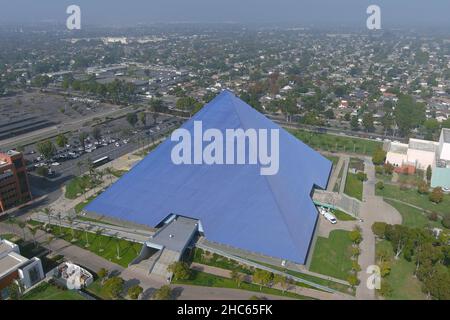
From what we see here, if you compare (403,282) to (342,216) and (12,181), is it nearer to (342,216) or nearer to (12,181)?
A: (342,216)

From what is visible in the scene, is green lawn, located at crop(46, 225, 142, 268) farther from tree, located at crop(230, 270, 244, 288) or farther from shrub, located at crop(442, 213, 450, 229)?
shrub, located at crop(442, 213, 450, 229)

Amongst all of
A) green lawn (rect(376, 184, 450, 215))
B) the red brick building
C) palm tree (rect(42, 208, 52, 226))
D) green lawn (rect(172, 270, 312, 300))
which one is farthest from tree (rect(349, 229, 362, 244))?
the red brick building

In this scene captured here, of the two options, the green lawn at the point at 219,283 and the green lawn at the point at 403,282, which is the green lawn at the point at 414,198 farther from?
the green lawn at the point at 219,283

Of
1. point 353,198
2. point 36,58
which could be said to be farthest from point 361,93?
point 36,58

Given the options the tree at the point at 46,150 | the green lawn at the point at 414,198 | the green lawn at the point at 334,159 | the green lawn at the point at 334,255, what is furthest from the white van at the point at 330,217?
the tree at the point at 46,150

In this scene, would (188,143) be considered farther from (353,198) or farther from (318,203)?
(353,198)
